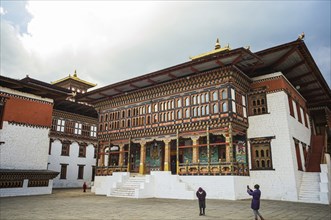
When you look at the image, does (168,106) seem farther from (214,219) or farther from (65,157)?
(65,157)

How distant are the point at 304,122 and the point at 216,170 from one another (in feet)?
30.0

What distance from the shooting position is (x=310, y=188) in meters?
14.8

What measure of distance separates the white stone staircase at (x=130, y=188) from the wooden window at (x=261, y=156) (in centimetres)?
693

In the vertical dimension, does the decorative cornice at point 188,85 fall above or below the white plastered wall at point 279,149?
above

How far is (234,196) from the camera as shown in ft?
45.9

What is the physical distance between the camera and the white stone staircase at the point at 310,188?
46.2ft

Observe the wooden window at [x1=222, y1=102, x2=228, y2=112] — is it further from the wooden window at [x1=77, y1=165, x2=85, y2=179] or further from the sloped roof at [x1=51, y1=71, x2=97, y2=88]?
the sloped roof at [x1=51, y1=71, x2=97, y2=88]

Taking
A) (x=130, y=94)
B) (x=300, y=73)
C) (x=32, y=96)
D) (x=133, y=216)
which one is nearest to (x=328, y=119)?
(x=300, y=73)

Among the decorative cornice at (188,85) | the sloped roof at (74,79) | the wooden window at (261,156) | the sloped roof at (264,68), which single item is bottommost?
the wooden window at (261,156)

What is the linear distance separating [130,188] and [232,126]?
7.32 metres

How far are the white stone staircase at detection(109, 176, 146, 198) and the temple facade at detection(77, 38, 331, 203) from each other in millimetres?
84

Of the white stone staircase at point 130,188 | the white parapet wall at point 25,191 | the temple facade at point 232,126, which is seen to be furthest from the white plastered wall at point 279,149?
the white parapet wall at point 25,191

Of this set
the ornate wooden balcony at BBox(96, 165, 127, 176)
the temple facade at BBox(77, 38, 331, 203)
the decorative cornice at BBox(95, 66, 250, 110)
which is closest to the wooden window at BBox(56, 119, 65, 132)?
the ornate wooden balcony at BBox(96, 165, 127, 176)

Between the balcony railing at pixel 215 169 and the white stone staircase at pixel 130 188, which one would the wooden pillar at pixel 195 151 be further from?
the white stone staircase at pixel 130 188
